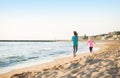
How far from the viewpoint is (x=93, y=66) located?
294 inches

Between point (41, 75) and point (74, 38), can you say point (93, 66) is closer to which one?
point (41, 75)

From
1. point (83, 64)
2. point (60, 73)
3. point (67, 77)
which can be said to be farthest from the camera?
point (83, 64)

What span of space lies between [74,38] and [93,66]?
835cm

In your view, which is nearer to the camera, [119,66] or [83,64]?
[119,66]

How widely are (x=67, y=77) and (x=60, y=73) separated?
0.63 m

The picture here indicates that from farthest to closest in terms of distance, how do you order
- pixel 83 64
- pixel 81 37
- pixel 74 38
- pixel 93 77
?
1. pixel 81 37
2. pixel 74 38
3. pixel 83 64
4. pixel 93 77

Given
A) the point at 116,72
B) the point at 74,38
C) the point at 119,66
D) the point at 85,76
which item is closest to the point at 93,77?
the point at 85,76

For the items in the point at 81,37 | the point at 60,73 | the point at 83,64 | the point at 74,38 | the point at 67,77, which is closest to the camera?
the point at 67,77

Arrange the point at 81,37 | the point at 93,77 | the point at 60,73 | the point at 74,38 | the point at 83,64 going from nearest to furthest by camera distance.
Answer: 1. the point at 93,77
2. the point at 60,73
3. the point at 83,64
4. the point at 74,38
5. the point at 81,37

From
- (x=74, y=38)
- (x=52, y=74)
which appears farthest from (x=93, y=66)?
(x=74, y=38)

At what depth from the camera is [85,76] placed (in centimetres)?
661

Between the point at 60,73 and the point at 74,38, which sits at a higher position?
the point at 74,38

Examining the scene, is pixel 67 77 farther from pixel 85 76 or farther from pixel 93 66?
pixel 93 66

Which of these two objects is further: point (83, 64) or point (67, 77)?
point (83, 64)
